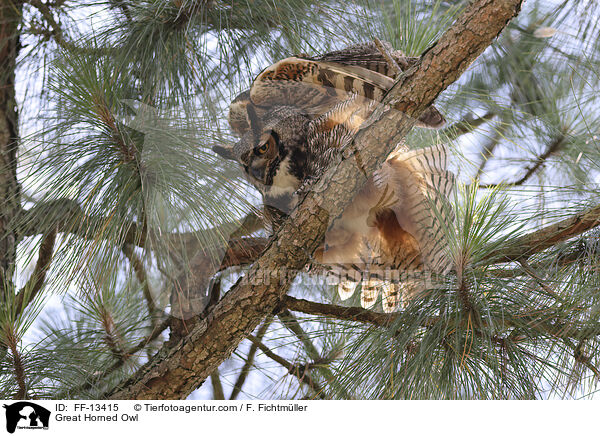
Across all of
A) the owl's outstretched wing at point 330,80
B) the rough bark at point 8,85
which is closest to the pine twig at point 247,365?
the owl's outstretched wing at point 330,80

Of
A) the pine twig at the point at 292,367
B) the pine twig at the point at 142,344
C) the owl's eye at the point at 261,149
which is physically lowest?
the pine twig at the point at 292,367

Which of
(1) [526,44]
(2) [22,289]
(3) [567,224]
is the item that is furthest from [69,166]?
(1) [526,44]

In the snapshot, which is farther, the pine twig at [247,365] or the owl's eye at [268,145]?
the pine twig at [247,365]

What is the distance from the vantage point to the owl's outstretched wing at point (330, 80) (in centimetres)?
71

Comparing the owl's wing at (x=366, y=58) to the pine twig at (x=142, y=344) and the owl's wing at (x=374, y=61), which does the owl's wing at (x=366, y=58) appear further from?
the pine twig at (x=142, y=344)

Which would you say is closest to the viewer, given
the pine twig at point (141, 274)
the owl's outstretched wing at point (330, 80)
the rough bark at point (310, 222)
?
the rough bark at point (310, 222)

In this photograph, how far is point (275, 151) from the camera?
0.74 m

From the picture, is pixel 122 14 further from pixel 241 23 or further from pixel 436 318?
pixel 436 318

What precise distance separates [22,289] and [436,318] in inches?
24.7

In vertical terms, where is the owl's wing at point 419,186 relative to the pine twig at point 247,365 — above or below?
above

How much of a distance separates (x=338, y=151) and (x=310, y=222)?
115mm

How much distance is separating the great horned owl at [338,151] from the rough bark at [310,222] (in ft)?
0.28

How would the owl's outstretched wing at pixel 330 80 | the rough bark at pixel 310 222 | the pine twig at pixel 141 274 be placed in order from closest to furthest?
the rough bark at pixel 310 222 < the owl's outstretched wing at pixel 330 80 < the pine twig at pixel 141 274

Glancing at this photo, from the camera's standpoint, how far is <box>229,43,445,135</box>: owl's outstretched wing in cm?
71
